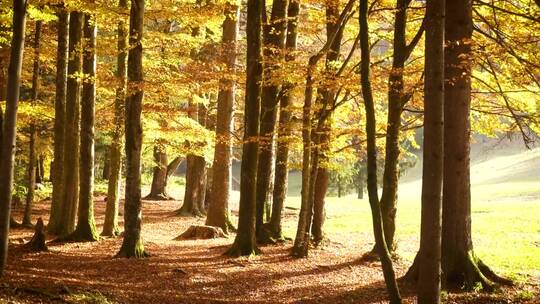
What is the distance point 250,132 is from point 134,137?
2805 millimetres

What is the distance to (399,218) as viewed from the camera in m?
29.2

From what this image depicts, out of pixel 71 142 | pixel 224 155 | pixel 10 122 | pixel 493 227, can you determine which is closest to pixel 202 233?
pixel 224 155

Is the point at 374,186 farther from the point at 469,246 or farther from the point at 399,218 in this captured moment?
the point at 399,218

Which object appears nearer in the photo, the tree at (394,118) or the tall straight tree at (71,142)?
the tree at (394,118)

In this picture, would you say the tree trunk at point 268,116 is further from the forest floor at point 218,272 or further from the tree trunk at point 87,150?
the tree trunk at point 87,150

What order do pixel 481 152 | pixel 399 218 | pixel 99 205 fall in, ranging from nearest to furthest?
1. pixel 99 205
2. pixel 399 218
3. pixel 481 152

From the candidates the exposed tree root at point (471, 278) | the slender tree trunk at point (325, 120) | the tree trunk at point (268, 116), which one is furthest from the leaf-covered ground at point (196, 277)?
the tree trunk at point (268, 116)

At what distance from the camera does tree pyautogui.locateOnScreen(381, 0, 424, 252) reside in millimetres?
11766

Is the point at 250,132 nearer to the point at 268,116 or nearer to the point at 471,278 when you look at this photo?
the point at 268,116

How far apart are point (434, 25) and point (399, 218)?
2292cm

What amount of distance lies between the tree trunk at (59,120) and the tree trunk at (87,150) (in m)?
0.57

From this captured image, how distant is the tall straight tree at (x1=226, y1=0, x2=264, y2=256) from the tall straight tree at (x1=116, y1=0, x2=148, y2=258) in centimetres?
250

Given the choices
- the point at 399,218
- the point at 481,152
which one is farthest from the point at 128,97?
the point at 481,152

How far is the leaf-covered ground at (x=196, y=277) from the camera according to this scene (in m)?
9.17
